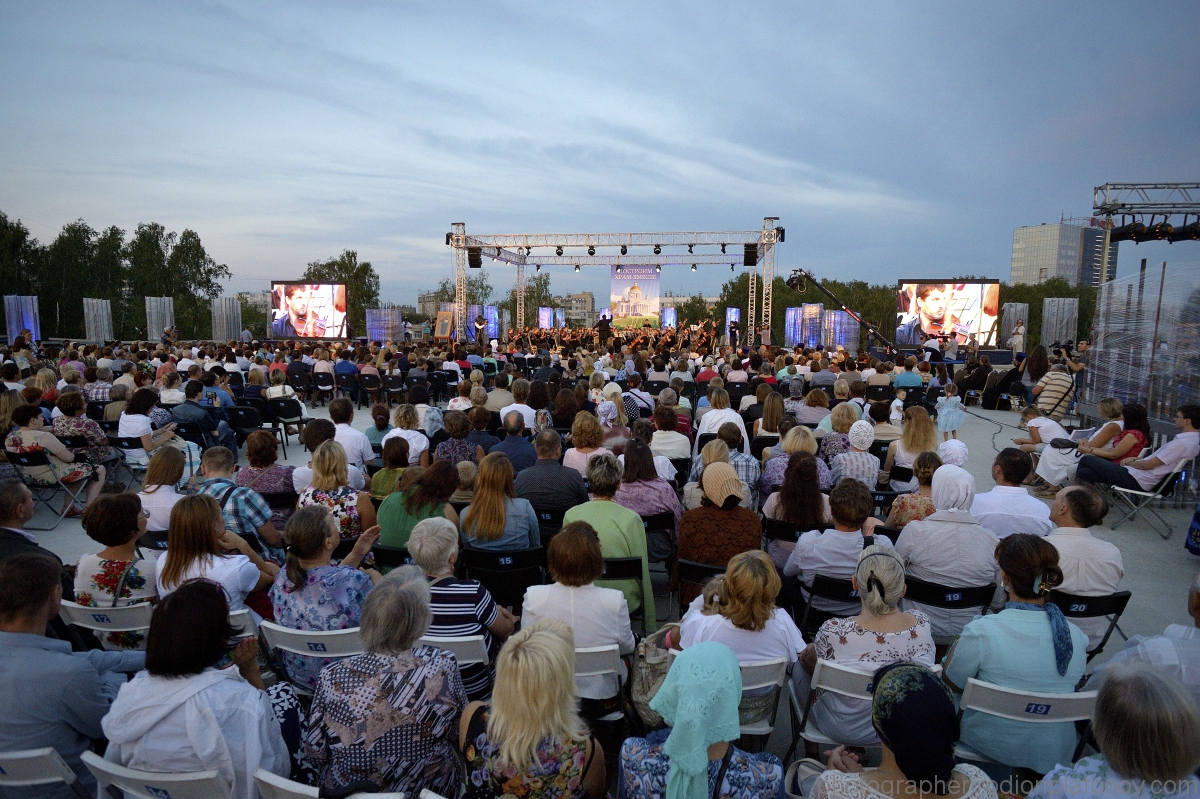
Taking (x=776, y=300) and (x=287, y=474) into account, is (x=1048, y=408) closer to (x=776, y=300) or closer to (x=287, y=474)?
(x=287, y=474)

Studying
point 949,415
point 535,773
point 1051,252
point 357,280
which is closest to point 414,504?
point 535,773

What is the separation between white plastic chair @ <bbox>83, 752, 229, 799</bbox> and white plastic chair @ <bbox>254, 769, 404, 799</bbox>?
120mm

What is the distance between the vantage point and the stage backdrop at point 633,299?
24469 mm

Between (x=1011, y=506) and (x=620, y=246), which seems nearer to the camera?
(x=1011, y=506)

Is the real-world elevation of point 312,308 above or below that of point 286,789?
above

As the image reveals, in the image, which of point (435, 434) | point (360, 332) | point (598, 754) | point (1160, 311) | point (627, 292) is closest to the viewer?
point (598, 754)

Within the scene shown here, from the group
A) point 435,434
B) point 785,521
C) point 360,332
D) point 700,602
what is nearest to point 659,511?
point 785,521

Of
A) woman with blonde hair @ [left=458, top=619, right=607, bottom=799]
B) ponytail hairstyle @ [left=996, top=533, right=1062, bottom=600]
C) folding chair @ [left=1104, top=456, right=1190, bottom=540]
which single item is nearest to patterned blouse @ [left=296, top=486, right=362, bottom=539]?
woman with blonde hair @ [left=458, top=619, right=607, bottom=799]

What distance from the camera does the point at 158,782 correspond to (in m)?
1.67

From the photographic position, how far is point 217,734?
5.79 feet

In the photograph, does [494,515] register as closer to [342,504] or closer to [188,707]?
[342,504]

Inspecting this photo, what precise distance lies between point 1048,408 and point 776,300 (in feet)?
172

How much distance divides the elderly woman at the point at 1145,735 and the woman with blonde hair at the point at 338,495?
3.16 metres

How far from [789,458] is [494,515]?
7.01 ft
